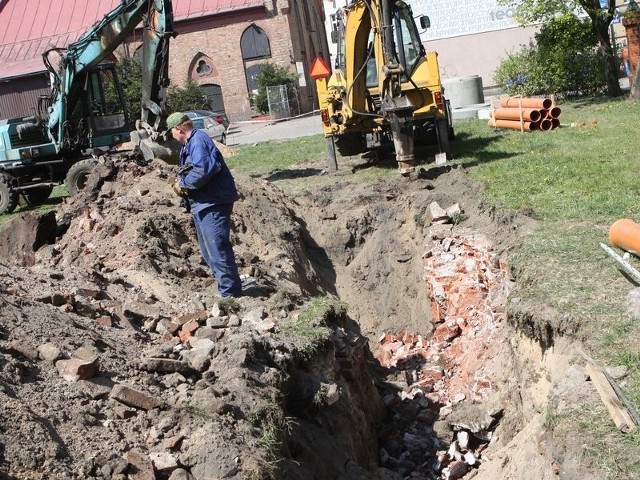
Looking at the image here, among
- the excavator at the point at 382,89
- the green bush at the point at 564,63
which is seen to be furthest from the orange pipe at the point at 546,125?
the green bush at the point at 564,63

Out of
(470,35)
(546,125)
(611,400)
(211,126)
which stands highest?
(470,35)

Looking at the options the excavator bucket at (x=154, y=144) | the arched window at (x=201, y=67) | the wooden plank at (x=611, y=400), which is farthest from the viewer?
the arched window at (x=201, y=67)

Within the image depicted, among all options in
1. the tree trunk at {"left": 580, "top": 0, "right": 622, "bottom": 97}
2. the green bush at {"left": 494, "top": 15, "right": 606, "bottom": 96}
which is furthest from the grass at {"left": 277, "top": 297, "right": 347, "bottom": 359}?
the green bush at {"left": 494, "top": 15, "right": 606, "bottom": 96}

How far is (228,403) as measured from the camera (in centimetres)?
591

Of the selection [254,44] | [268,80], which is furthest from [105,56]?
[254,44]

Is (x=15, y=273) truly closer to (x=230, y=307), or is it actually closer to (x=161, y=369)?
(x=230, y=307)

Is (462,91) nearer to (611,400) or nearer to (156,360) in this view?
(156,360)

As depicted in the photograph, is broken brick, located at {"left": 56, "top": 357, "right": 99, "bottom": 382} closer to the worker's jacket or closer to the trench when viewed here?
the trench

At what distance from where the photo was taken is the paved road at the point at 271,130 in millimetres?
30125

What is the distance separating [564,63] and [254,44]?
20266 millimetres

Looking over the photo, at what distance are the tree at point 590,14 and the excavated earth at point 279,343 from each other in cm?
1277

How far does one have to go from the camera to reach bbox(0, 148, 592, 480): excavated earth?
5.49 m

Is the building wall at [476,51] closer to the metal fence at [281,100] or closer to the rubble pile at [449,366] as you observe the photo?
the metal fence at [281,100]

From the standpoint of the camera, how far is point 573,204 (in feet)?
34.5
